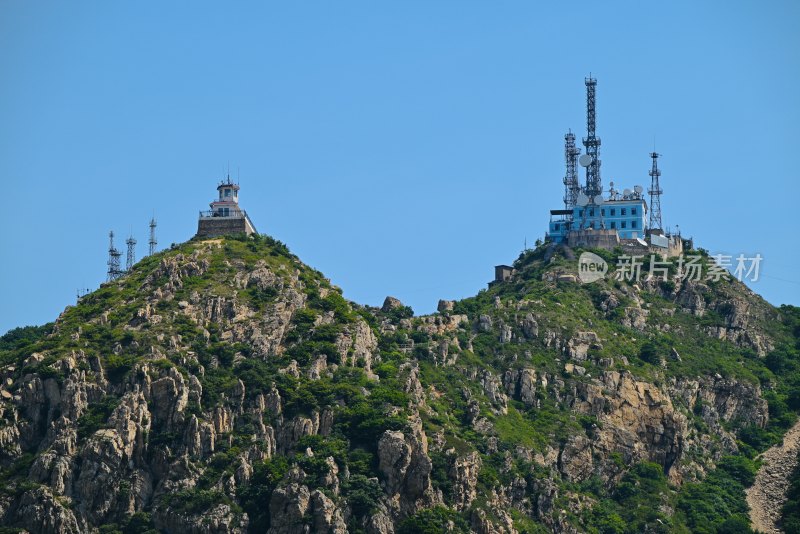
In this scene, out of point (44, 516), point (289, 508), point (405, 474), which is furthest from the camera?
point (405, 474)

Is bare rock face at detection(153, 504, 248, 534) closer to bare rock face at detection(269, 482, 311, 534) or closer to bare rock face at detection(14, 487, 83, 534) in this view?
bare rock face at detection(269, 482, 311, 534)

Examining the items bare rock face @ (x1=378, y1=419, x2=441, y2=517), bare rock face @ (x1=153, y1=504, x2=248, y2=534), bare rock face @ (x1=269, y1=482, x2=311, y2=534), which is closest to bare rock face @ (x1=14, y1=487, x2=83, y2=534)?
bare rock face @ (x1=153, y1=504, x2=248, y2=534)

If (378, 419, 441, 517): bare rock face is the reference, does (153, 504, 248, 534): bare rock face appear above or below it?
below

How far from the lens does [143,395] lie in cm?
19788

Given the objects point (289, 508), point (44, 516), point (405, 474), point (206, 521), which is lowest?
point (44, 516)

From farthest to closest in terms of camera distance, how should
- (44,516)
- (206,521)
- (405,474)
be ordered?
1. (405,474)
2. (206,521)
3. (44,516)

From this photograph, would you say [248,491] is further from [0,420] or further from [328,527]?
[0,420]

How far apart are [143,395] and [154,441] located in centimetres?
505

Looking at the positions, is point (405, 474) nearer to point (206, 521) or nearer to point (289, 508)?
point (289, 508)

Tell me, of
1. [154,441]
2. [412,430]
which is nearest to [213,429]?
[154,441]

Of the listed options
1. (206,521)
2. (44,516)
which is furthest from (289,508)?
(44,516)

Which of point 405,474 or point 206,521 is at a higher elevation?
point 405,474

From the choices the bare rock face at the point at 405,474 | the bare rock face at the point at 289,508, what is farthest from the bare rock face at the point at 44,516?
the bare rock face at the point at 405,474

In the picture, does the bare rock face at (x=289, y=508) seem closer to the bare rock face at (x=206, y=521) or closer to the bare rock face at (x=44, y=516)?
the bare rock face at (x=206, y=521)
